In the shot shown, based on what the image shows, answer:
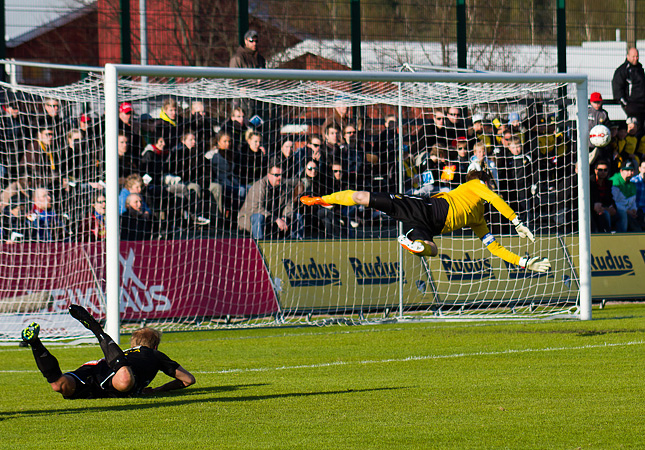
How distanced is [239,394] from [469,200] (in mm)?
4208

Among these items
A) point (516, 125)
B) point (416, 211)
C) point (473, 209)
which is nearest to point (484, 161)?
point (516, 125)

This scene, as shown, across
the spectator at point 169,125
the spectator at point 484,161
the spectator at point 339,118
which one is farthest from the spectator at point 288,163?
the spectator at point 484,161

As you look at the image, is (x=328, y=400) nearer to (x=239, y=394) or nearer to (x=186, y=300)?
(x=239, y=394)

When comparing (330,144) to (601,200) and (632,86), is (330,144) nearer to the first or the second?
(601,200)

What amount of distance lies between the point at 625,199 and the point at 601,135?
1.71m

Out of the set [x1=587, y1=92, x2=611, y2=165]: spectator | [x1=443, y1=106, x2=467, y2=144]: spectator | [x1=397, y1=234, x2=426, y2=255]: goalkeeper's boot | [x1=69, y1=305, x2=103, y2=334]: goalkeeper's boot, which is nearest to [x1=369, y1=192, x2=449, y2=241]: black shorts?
[x1=397, y1=234, x2=426, y2=255]: goalkeeper's boot

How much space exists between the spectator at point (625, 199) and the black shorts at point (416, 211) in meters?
7.15

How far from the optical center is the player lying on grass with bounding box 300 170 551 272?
10750mm

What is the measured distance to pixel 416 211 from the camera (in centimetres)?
1112

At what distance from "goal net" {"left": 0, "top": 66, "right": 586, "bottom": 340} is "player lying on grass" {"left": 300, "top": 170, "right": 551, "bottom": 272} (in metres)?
3.02

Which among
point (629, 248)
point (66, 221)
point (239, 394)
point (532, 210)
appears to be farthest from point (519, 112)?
point (239, 394)

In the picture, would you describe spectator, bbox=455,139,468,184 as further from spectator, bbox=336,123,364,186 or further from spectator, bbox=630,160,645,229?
spectator, bbox=630,160,645,229

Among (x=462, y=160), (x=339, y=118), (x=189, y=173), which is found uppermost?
(x=339, y=118)

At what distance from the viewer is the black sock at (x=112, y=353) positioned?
26.8 feet
